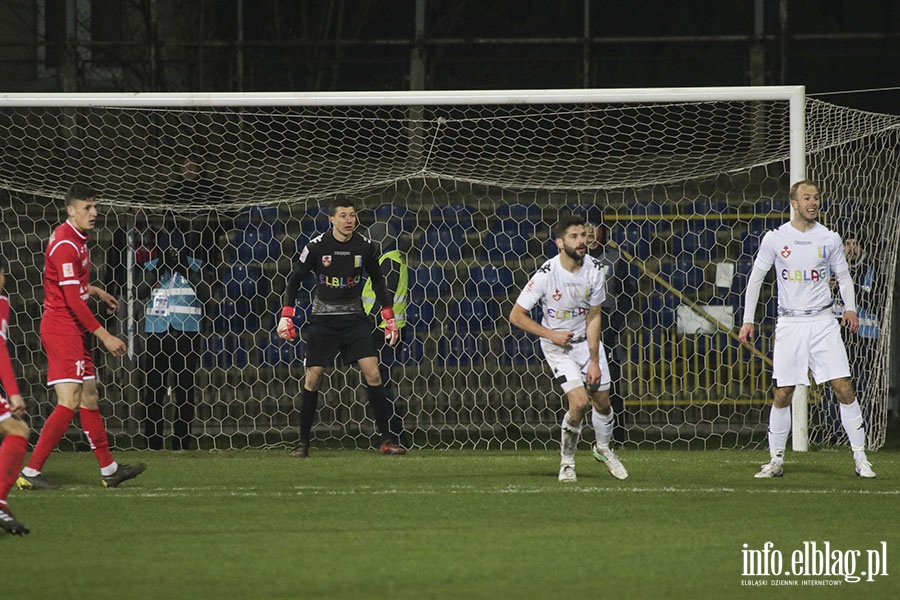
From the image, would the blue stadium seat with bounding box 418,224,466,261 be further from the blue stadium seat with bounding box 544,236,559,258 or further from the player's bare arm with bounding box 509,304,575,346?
the player's bare arm with bounding box 509,304,575,346

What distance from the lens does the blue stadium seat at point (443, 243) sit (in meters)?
13.2

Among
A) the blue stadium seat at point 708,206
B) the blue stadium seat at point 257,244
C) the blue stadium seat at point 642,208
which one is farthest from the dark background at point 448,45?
the blue stadium seat at point 257,244

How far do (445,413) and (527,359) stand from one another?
970mm

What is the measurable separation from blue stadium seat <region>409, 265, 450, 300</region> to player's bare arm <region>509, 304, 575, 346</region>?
4.91 m

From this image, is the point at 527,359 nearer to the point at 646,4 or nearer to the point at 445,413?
the point at 445,413

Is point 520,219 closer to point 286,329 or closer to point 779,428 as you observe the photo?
point 286,329

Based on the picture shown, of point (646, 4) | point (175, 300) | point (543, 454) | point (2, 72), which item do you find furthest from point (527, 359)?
point (2, 72)

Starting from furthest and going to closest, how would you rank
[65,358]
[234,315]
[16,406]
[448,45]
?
[448,45]
[234,315]
[65,358]
[16,406]

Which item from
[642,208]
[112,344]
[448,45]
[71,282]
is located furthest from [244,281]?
[112,344]

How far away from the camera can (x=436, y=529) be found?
6.53 metres

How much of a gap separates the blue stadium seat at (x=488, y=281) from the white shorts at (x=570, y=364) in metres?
4.68

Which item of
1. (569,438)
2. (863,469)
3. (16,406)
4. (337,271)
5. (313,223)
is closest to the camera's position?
(16,406)

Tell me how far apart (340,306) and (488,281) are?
122 inches

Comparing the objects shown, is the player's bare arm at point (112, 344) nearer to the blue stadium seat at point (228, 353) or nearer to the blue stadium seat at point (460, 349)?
the blue stadium seat at point (228, 353)
